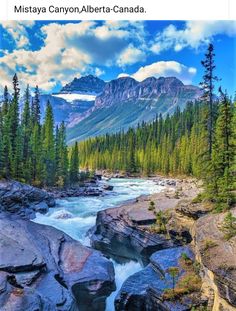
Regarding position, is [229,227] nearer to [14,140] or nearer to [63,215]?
[63,215]

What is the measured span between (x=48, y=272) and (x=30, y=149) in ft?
101

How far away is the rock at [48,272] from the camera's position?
10.6m

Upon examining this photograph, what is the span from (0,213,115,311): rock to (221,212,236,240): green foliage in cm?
545

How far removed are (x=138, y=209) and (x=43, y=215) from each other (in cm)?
897

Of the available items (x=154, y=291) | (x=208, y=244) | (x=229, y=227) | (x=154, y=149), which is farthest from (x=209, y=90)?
(x=154, y=149)

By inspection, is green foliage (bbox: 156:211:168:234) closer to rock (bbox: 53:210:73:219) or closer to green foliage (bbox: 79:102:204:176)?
rock (bbox: 53:210:73:219)

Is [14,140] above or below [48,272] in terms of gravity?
above

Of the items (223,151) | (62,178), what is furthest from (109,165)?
(223,151)

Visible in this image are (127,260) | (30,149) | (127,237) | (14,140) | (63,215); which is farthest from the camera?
(30,149)

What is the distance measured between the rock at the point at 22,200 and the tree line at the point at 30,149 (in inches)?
133

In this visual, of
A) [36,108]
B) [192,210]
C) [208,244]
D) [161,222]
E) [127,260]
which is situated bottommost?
[127,260]

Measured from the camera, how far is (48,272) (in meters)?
12.9

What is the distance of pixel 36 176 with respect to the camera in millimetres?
42469

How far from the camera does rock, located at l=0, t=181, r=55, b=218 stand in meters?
26.0
